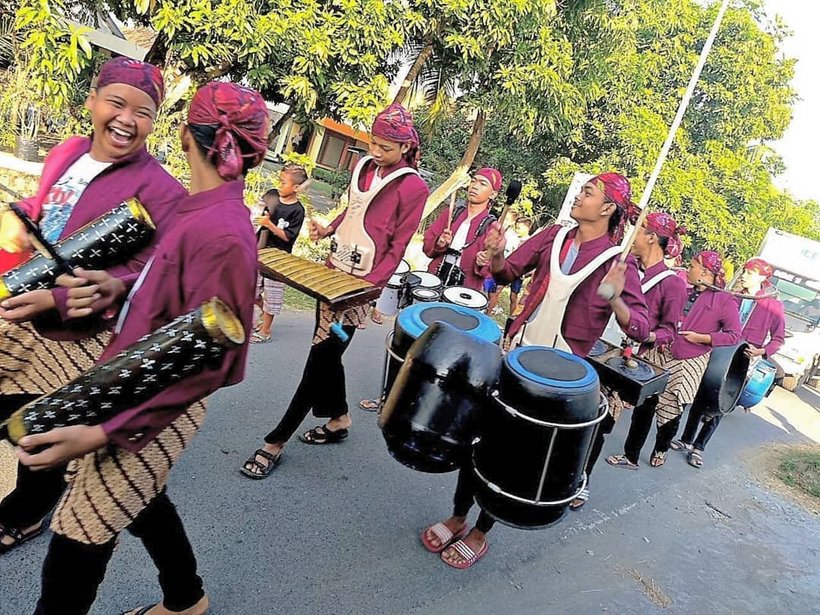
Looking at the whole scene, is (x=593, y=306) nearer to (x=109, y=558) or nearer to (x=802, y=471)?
(x=109, y=558)

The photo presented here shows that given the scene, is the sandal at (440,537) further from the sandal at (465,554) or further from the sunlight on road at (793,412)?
the sunlight on road at (793,412)

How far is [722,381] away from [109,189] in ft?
15.8

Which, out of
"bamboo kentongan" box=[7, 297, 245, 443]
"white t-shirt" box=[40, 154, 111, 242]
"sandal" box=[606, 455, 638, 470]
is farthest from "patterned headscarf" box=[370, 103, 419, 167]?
"sandal" box=[606, 455, 638, 470]

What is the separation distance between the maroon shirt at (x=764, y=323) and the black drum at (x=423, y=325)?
490 cm

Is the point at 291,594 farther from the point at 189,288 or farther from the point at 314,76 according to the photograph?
the point at 314,76

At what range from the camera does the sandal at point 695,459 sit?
5723 millimetres

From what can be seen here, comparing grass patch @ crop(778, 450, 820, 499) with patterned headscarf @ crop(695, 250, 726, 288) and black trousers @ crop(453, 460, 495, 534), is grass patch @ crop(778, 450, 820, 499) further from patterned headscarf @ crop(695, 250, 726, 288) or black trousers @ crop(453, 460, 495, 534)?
black trousers @ crop(453, 460, 495, 534)

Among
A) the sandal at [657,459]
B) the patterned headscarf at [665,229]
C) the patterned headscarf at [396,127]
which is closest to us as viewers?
the patterned headscarf at [396,127]

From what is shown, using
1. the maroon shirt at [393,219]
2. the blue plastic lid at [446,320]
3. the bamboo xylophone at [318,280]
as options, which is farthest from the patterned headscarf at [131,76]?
the maroon shirt at [393,219]

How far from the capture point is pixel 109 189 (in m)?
2.16

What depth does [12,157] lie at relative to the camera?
31.8 ft

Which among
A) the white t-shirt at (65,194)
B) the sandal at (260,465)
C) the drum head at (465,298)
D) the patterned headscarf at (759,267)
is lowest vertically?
the sandal at (260,465)

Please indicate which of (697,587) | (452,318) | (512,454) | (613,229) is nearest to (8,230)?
(452,318)

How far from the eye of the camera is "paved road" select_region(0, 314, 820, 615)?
2.74 meters
